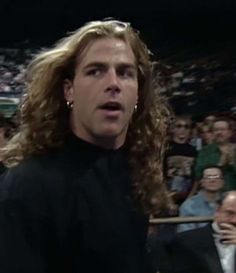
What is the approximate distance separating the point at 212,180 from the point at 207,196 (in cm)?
8

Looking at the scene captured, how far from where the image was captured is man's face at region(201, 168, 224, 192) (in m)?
3.64

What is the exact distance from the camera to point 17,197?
106 centimetres

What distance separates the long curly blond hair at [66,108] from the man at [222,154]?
2.48 metres

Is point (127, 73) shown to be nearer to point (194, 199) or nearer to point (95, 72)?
point (95, 72)

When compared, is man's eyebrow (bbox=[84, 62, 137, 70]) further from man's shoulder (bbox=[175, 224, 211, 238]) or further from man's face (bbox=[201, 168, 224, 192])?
man's face (bbox=[201, 168, 224, 192])

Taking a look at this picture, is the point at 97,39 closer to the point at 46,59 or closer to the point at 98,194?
the point at 46,59

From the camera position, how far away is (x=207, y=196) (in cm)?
364

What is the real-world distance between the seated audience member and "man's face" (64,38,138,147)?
2479 mm

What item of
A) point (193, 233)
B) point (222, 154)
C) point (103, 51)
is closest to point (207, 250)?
point (193, 233)

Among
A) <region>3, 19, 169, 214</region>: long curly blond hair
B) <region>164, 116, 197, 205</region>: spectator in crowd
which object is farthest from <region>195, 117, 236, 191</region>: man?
<region>3, 19, 169, 214</region>: long curly blond hair

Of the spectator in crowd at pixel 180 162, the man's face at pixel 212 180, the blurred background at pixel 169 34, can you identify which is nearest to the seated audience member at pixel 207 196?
the man's face at pixel 212 180

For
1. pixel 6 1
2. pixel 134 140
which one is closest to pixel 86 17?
pixel 6 1

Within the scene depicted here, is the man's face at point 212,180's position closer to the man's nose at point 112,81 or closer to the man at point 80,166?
the man at point 80,166

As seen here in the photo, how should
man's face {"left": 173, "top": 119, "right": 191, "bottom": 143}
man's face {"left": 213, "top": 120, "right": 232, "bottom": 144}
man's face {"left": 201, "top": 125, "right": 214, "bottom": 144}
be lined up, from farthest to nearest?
1. man's face {"left": 173, "top": 119, "right": 191, "bottom": 143}
2. man's face {"left": 201, "top": 125, "right": 214, "bottom": 144}
3. man's face {"left": 213, "top": 120, "right": 232, "bottom": 144}
